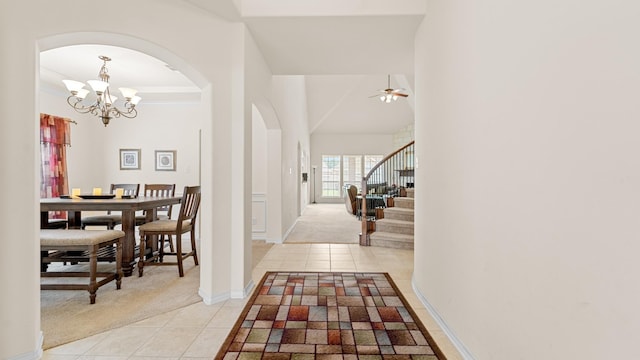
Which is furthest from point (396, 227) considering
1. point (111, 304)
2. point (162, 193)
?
point (111, 304)

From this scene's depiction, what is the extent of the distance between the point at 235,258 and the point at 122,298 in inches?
42.9

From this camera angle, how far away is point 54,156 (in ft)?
16.1

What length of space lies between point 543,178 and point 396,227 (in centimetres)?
414

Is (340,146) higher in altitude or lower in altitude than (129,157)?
higher

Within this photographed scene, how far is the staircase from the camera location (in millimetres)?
4926

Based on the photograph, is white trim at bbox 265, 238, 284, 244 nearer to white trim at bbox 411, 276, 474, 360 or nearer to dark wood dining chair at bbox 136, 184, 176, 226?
dark wood dining chair at bbox 136, 184, 176, 226

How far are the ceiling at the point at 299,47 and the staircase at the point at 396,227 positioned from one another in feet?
7.82

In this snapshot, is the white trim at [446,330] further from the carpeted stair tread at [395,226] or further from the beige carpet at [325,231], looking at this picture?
the beige carpet at [325,231]

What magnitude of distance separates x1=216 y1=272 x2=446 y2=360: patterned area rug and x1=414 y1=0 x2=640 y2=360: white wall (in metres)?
0.38

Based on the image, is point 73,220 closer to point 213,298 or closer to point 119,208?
point 119,208

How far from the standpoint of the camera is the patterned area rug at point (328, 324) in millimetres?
1925

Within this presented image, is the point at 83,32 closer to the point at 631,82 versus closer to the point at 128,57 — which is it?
the point at 128,57

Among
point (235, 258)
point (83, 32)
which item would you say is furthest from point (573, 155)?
point (83, 32)

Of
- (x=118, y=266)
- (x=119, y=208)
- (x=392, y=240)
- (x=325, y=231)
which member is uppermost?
(x=119, y=208)
